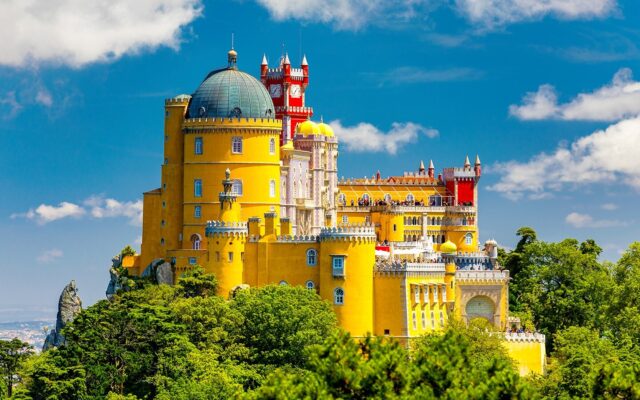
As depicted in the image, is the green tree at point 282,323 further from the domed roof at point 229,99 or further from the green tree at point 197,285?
the domed roof at point 229,99

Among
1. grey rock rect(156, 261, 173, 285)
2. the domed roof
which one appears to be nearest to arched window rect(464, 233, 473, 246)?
the domed roof

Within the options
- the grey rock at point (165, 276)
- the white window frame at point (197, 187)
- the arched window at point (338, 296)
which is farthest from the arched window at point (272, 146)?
the arched window at point (338, 296)

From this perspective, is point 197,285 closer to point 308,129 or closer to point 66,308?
point 66,308

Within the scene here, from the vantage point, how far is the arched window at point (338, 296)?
11519 cm

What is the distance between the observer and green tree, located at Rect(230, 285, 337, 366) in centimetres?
11125

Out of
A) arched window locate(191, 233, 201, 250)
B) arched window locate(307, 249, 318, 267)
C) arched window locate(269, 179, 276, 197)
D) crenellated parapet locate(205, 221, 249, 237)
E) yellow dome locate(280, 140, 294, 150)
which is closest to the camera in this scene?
arched window locate(307, 249, 318, 267)

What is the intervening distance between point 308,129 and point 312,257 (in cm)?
2666

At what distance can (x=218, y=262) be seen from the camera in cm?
11888

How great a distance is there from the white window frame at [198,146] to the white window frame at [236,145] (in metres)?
2.52

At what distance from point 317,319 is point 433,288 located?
11804 mm

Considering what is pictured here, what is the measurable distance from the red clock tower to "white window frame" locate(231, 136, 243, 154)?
21361mm

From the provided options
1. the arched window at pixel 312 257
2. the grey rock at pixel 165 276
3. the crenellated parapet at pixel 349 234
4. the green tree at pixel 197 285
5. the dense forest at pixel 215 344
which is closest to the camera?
the dense forest at pixel 215 344

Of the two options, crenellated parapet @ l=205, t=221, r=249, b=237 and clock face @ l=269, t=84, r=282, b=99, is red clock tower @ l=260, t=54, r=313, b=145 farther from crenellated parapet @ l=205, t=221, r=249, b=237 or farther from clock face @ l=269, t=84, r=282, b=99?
crenellated parapet @ l=205, t=221, r=249, b=237

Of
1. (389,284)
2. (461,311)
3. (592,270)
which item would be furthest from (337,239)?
(592,270)
